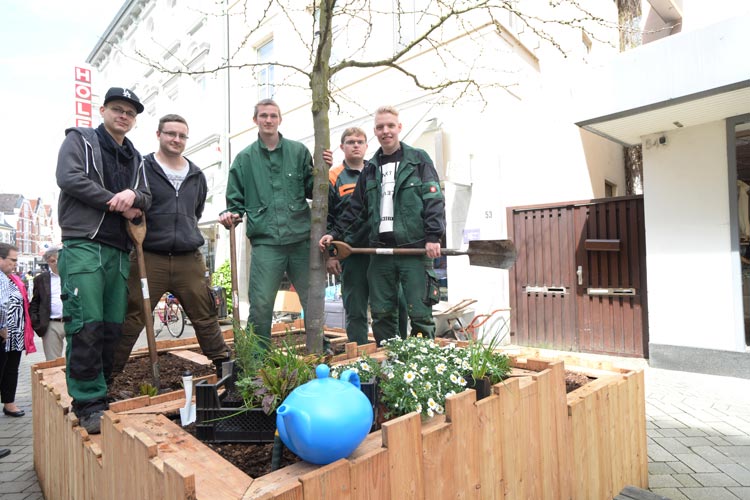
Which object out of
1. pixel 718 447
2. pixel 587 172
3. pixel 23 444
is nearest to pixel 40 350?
pixel 23 444

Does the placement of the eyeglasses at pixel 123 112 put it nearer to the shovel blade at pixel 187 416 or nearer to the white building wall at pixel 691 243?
the shovel blade at pixel 187 416

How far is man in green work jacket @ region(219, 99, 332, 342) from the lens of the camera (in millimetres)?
3191

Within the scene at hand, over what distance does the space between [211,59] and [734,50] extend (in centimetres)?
1418

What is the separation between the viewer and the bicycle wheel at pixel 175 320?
34.5 ft

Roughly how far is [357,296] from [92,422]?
2.12 m

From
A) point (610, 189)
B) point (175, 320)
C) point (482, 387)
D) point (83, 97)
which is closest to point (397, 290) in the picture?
point (482, 387)

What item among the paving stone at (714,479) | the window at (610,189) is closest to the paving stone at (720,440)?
the paving stone at (714,479)

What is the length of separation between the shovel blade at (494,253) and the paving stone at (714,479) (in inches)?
69.5

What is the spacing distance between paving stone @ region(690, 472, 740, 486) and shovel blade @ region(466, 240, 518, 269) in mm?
1766

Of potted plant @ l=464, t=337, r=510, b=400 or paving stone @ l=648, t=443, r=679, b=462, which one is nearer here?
potted plant @ l=464, t=337, r=510, b=400

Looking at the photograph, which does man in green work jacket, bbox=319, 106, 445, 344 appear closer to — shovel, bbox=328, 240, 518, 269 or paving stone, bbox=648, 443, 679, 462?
shovel, bbox=328, 240, 518, 269

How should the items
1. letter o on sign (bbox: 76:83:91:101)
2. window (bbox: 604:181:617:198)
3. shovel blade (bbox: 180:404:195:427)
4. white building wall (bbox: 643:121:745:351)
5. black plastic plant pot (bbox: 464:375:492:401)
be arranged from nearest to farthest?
shovel blade (bbox: 180:404:195:427), black plastic plant pot (bbox: 464:375:492:401), white building wall (bbox: 643:121:745:351), window (bbox: 604:181:617:198), letter o on sign (bbox: 76:83:91:101)

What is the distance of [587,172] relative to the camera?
991 cm

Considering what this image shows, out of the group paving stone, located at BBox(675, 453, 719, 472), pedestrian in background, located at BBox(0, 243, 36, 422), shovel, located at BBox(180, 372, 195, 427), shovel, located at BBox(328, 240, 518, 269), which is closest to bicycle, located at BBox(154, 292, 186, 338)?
pedestrian in background, located at BBox(0, 243, 36, 422)
